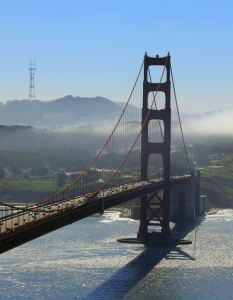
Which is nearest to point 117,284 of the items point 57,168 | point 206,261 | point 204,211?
point 206,261

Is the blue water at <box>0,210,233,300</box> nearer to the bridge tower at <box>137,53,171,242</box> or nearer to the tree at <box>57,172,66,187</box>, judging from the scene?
the bridge tower at <box>137,53,171,242</box>

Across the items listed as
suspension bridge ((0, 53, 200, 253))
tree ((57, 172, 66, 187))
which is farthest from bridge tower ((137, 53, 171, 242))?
tree ((57, 172, 66, 187))

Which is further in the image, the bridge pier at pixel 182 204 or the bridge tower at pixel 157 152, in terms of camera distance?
the bridge pier at pixel 182 204

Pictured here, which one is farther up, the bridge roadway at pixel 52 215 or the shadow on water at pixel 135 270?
the bridge roadway at pixel 52 215

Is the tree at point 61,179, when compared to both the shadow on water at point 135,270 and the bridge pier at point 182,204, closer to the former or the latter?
the bridge pier at point 182,204

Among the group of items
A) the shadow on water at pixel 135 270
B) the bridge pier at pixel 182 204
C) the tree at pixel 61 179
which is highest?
the tree at pixel 61 179

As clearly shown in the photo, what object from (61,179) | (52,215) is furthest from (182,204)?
(61,179)

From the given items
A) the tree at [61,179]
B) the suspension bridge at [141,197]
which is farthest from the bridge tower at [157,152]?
the tree at [61,179]

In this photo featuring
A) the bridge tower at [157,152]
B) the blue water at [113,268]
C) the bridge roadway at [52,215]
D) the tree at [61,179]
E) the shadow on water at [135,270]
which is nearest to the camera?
the bridge roadway at [52,215]

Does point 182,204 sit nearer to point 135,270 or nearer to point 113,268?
point 135,270
